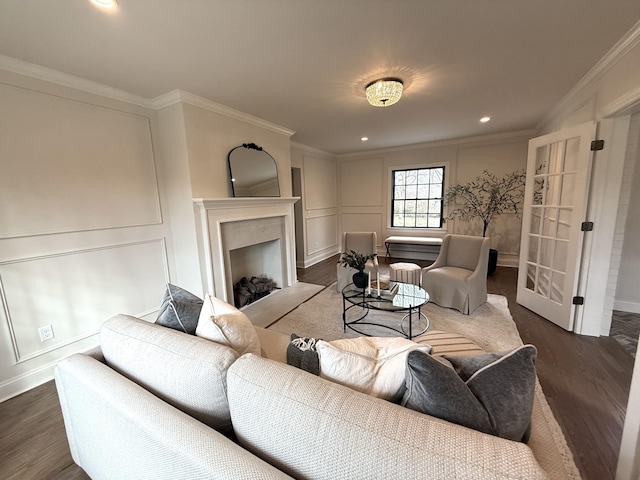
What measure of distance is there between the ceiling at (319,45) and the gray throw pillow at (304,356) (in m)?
1.81

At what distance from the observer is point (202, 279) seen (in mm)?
2895

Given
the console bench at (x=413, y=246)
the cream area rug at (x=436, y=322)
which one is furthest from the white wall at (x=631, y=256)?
the console bench at (x=413, y=246)

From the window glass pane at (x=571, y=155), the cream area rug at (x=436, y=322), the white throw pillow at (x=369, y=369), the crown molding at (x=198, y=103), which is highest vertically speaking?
the crown molding at (x=198, y=103)

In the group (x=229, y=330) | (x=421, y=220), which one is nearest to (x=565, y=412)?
(x=229, y=330)

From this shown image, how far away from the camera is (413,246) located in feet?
18.9

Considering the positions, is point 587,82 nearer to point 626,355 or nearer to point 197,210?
point 626,355

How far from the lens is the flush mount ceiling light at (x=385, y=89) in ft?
7.75

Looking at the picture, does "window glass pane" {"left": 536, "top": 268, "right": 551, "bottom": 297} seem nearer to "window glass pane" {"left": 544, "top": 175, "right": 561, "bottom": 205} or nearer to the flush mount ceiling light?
"window glass pane" {"left": 544, "top": 175, "right": 561, "bottom": 205}

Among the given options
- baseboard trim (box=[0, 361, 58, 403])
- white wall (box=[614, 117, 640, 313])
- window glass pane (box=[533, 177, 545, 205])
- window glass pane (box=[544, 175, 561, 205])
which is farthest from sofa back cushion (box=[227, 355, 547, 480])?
white wall (box=[614, 117, 640, 313])

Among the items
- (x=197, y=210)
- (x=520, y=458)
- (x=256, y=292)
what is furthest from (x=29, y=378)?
(x=520, y=458)

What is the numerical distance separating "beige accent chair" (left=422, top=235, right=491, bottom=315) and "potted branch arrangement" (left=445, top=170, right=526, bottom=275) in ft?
4.93

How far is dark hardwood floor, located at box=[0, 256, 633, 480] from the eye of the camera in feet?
4.61

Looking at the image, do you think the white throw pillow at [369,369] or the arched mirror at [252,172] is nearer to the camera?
the white throw pillow at [369,369]

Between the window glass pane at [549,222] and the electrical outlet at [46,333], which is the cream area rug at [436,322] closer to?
the window glass pane at [549,222]
